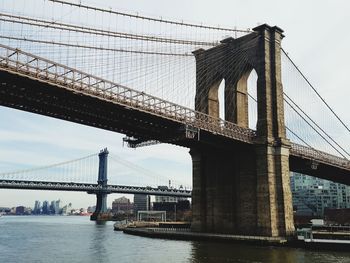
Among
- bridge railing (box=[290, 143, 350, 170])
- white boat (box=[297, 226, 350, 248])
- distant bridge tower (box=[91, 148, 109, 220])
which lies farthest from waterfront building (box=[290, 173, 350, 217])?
white boat (box=[297, 226, 350, 248])

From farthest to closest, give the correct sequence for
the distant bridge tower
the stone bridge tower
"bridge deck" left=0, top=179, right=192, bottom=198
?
1. the distant bridge tower
2. "bridge deck" left=0, top=179, right=192, bottom=198
3. the stone bridge tower

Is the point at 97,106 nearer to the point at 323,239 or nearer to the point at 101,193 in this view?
the point at 323,239

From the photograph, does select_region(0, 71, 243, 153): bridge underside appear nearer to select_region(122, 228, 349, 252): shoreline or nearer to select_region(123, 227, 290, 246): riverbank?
select_region(123, 227, 290, 246): riverbank

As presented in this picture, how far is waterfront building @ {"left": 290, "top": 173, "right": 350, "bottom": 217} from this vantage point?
401 feet

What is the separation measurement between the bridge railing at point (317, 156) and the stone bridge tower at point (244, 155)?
4.86 meters

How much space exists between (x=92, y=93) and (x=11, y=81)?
6297 millimetres

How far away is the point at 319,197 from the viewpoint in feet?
410

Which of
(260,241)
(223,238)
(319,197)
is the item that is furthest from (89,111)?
(319,197)

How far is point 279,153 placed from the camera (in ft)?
158

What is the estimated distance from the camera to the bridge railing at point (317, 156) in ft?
178

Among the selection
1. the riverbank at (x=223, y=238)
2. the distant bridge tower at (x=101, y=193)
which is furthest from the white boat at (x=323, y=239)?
the distant bridge tower at (x=101, y=193)

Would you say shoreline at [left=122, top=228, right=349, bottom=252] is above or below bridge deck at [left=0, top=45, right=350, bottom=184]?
below

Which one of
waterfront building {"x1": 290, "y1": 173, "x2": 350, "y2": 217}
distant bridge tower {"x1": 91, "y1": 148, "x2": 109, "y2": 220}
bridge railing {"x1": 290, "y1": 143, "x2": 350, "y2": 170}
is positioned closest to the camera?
bridge railing {"x1": 290, "y1": 143, "x2": 350, "y2": 170}

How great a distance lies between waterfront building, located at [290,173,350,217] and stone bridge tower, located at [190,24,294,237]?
73068 millimetres
